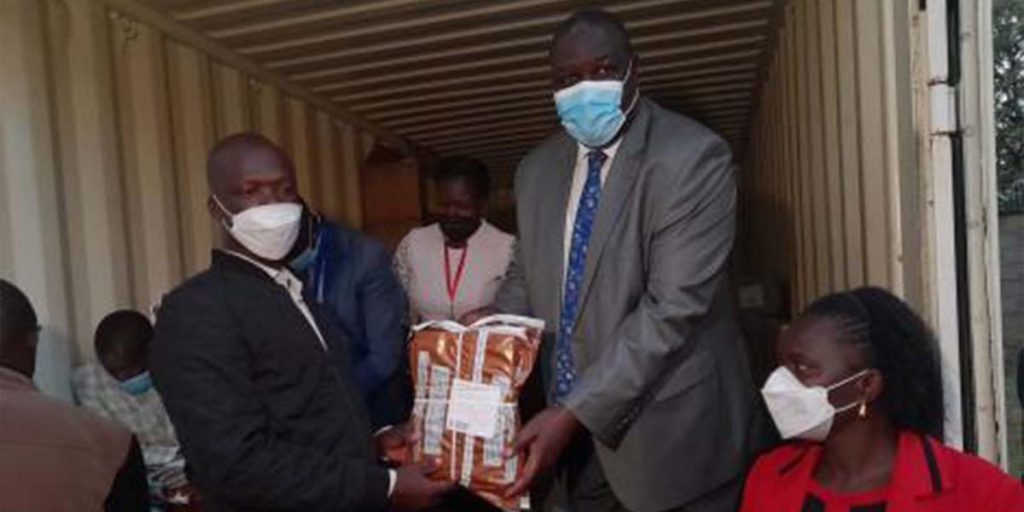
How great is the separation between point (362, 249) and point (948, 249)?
69.5 inches

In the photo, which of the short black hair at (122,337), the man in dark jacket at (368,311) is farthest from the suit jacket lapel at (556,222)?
the short black hair at (122,337)

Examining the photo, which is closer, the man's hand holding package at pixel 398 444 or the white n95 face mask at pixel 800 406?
the white n95 face mask at pixel 800 406

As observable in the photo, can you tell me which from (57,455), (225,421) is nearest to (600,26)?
(225,421)

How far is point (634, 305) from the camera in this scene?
2.11 metres

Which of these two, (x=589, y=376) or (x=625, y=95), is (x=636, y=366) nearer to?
(x=589, y=376)

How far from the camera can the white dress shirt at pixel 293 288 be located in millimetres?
2090

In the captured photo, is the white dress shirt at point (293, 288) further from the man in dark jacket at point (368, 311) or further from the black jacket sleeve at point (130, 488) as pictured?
the man in dark jacket at point (368, 311)

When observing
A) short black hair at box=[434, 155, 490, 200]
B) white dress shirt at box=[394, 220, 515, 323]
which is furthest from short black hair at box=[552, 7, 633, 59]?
white dress shirt at box=[394, 220, 515, 323]

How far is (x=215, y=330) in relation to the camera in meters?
1.93

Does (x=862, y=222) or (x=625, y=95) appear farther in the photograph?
(x=862, y=222)

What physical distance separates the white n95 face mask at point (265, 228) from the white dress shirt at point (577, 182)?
0.61 meters

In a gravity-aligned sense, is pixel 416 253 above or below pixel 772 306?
above

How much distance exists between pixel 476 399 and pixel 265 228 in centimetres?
58

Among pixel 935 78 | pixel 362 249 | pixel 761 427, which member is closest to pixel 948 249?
pixel 935 78
